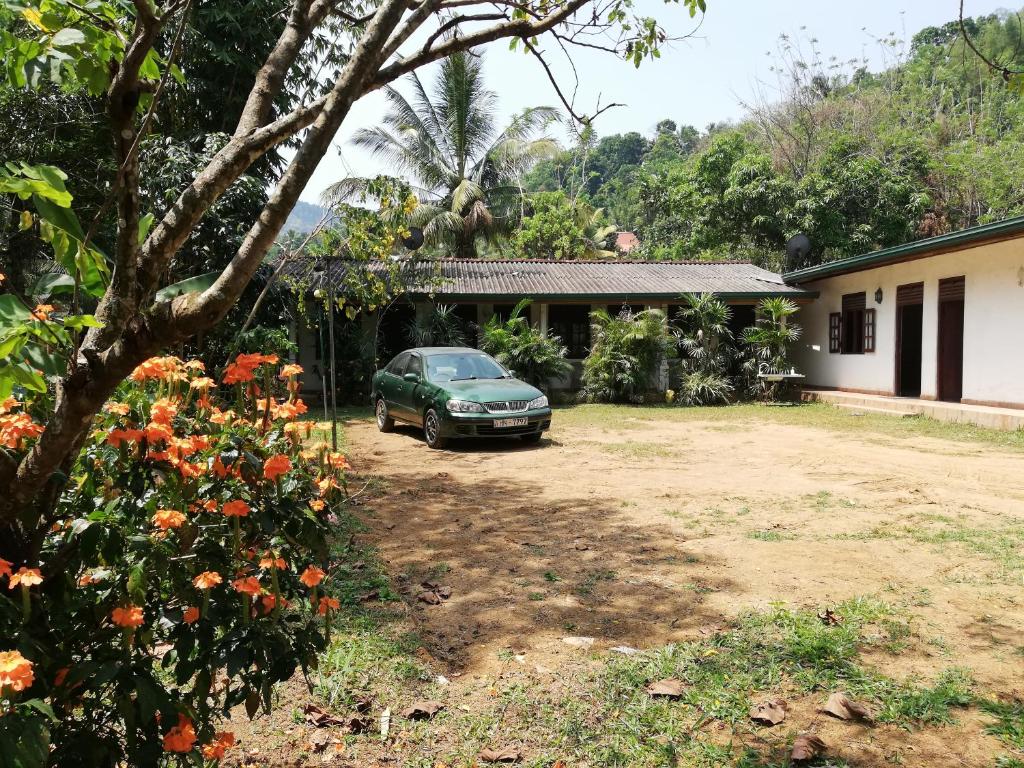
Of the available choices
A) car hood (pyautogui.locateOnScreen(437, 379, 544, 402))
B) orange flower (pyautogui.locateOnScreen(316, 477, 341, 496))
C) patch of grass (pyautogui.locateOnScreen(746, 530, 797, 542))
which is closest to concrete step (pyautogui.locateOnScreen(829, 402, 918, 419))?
car hood (pyautogui.locateOnScreen(437, 379, 544, 402))

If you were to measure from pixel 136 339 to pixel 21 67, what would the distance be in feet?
2.55

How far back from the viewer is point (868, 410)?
16.1 metres

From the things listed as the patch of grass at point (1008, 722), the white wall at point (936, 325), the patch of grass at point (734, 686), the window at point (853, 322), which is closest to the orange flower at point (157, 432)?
the patch of grass at point (734, 686)

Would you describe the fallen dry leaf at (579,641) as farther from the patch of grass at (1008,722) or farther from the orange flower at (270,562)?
the orange flower at (270,562)

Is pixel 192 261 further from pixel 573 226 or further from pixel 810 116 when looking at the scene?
pixel 810 116

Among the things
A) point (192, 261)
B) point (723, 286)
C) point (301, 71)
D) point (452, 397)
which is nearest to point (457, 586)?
point (452, 397)

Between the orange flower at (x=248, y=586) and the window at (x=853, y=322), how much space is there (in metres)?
19.1

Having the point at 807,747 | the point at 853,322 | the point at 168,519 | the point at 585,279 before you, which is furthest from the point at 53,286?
the point at 853,322

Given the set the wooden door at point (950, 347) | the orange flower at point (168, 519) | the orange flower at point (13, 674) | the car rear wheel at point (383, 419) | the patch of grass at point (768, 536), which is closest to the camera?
the orange flower at point (13, 674)

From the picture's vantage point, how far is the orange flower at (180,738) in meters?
1.77

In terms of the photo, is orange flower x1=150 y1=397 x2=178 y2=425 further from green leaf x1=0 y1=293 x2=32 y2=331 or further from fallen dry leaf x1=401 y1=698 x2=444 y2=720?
fallen dry leaf x1=401 y1=698 x2=444 y2=720

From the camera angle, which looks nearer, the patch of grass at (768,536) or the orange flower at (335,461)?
the orange flower at (335,461)

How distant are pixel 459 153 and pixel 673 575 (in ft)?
71.6

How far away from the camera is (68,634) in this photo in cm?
192
